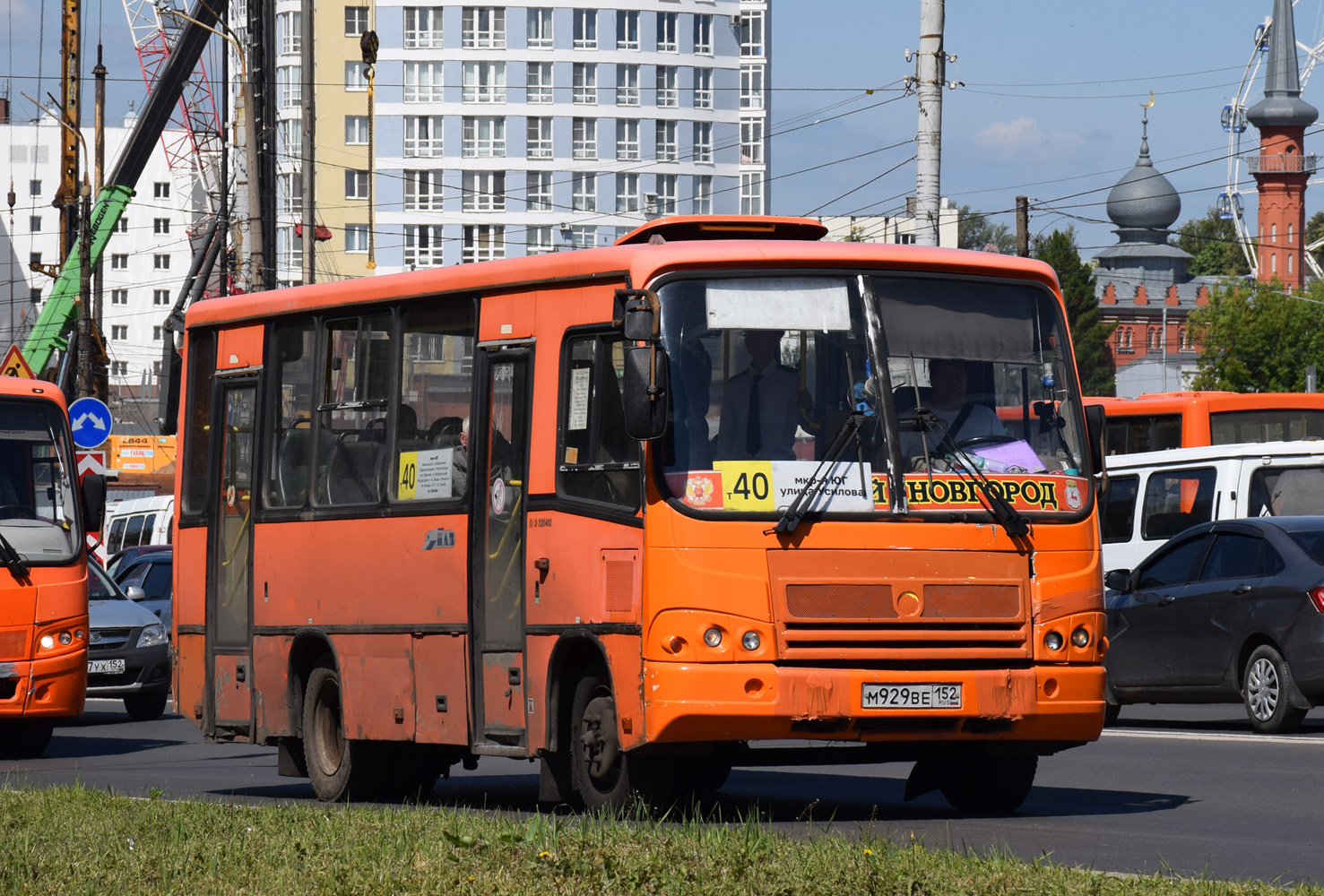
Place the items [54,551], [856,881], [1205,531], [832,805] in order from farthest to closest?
[1205,531], [54,551], [832,805], [856,881]

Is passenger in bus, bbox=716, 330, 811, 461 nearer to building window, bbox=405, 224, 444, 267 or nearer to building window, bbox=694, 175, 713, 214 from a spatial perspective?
building window, bbox=405, 224, 444, 267

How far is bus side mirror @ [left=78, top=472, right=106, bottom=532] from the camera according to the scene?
17531mm

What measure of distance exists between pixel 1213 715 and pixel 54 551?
34.2 ft

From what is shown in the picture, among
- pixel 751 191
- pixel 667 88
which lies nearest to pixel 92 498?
pixel 667 88

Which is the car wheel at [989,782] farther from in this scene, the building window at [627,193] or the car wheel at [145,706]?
the building window at [627,193]

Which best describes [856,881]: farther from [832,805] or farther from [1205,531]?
[1205,531]

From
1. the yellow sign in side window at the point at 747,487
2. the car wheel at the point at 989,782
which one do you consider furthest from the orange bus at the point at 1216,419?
the yellow sign in side window at the point at 747,487

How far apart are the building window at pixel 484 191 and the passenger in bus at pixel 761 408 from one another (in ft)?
336

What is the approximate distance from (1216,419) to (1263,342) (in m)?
66.9

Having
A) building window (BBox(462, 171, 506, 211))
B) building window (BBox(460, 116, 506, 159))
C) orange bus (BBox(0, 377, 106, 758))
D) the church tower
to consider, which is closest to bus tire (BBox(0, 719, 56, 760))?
orange bus (BBox(0, 377, 106, 758))

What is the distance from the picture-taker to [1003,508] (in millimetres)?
10445

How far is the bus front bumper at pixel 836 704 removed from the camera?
9.91 m

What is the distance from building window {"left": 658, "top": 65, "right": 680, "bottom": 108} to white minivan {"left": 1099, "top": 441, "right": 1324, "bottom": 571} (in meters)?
88.3

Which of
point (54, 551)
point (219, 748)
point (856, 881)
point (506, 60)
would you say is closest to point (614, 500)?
point (856, 881)
